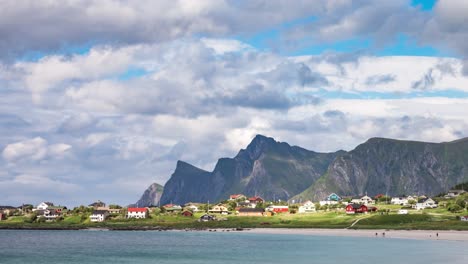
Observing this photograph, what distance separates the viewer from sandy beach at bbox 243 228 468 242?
13650 cm

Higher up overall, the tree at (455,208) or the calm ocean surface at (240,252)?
the tree at (455,208)

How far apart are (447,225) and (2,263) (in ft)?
358

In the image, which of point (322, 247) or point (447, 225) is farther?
point (447, 225)

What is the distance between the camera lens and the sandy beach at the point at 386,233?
136m

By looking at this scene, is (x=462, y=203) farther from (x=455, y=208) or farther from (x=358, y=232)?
(x=358, y=232)

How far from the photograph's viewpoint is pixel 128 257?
10362 cm

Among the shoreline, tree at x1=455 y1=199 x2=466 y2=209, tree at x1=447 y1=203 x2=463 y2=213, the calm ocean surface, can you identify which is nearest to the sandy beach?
the shoreline

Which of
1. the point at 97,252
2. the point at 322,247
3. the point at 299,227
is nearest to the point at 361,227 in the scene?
the point at 299,227

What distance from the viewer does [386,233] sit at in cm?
15238

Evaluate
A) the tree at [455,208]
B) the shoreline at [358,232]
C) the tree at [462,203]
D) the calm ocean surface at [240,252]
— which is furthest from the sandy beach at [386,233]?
the tree at [462,203]

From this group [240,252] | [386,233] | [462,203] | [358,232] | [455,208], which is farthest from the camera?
[462,203]

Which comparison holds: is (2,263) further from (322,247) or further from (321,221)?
(321,221)

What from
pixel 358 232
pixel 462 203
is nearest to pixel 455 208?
pixel 462 203

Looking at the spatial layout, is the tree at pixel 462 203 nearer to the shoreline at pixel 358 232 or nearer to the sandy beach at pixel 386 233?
the shoreline at pixel 358 232
